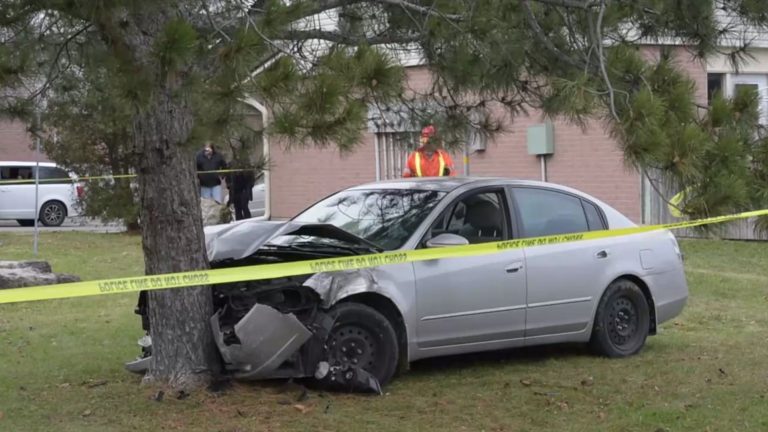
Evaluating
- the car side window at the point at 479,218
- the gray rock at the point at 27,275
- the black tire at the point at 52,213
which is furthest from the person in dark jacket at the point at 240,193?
the car side window at the point at 479,218

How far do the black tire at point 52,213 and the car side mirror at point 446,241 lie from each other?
19733 mm

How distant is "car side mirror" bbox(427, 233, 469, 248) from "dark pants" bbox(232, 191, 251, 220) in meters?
11.4

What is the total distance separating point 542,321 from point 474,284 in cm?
72

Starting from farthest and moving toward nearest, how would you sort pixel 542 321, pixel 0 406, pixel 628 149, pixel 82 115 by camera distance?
1. pixel 82 115
2. pixel 542 321
3. pixel 0 406
4. pixel 628 149

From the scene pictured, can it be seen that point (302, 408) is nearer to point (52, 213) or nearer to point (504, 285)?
point (504, 285)

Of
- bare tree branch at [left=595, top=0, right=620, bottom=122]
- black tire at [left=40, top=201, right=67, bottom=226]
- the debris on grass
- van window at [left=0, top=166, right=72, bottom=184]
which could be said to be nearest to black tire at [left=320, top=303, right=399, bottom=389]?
the debris on grass

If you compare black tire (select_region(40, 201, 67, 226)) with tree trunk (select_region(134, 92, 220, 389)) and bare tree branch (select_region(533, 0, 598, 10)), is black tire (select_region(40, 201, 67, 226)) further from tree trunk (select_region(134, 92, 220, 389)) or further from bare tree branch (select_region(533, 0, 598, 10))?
bare tree branch (select_region(533, 0, 598, 10))

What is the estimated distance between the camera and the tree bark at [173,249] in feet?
22.0

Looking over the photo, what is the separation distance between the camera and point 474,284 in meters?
7.70

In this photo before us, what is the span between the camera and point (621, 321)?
8648 mm

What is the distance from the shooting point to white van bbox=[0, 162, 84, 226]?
24.4 m

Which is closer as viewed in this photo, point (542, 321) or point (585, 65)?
point (585, 65)

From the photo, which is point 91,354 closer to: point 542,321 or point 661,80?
point 542,321

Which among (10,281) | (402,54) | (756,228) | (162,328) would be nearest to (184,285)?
(162,328)
